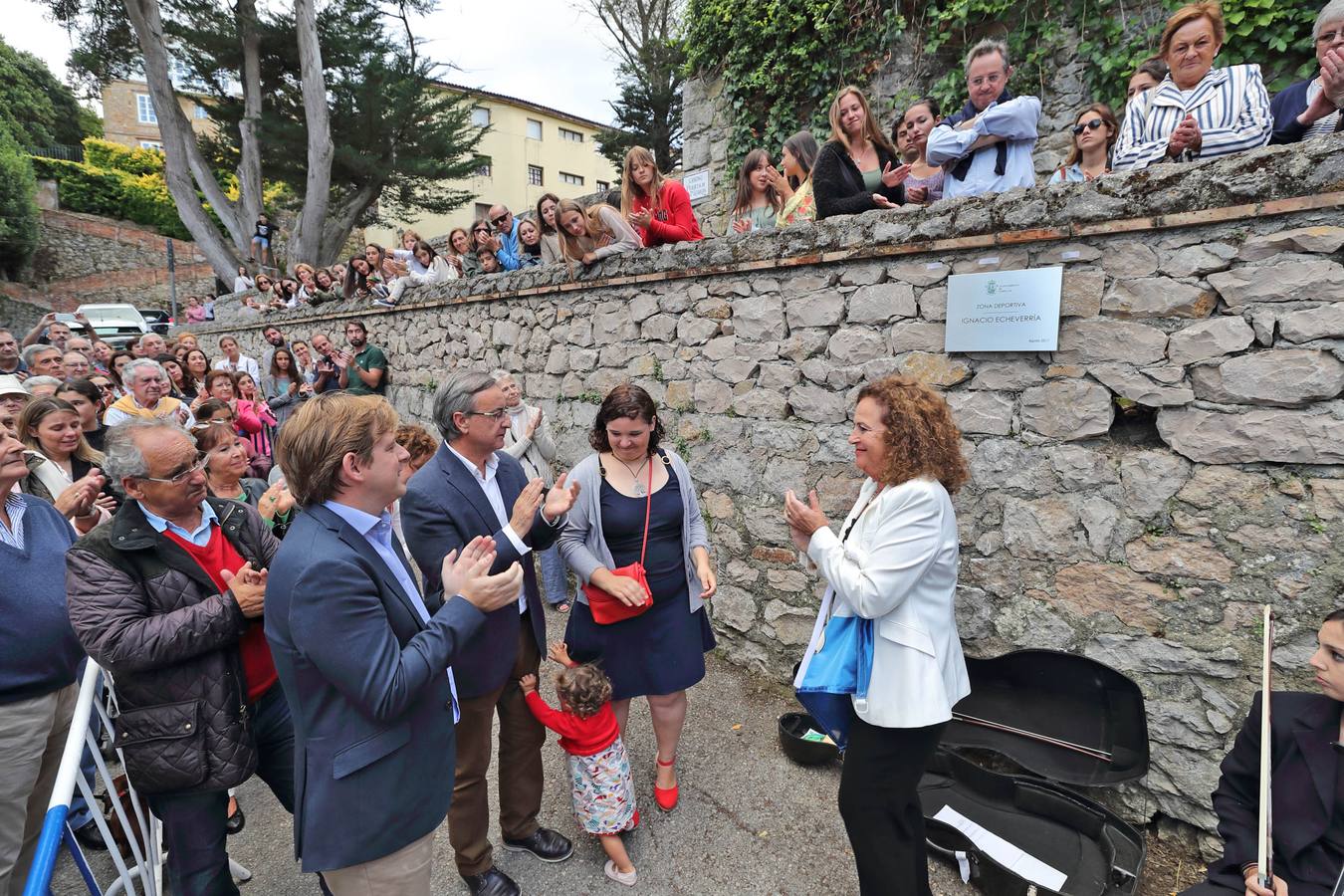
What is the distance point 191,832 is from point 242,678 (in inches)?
19.2

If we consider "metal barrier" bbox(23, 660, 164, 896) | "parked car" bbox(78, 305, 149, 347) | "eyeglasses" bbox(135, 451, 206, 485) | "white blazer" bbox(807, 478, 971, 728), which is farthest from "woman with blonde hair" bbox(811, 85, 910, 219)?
"parked car" bbox(78, 305, 149, 347)

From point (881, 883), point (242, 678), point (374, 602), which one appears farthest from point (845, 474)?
point (242, 678)

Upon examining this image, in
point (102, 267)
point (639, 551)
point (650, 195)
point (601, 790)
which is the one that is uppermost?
point (102, 267)

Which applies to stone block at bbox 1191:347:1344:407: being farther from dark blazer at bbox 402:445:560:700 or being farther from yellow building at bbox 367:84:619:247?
yellow building at bbox 367:84:619:247

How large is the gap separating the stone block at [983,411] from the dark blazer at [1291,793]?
1402 mm

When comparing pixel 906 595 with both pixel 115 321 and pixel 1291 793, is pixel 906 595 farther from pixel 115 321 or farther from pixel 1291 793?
pixel 115 321

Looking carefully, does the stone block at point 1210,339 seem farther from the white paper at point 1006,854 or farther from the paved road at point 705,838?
the paved road at point 705,838

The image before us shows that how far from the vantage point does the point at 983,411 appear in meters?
2.94

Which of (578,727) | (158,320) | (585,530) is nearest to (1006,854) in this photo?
(578,727)

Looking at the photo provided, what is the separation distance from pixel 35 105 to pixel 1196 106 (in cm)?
3703

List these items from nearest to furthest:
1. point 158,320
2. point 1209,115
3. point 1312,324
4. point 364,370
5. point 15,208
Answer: point 1312,324
point 1209,115
point 364,370
point 15,208
point 158,320

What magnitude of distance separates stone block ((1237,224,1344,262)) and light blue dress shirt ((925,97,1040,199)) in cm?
102

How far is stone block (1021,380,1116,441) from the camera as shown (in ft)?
8.63

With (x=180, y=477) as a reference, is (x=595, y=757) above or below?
below
